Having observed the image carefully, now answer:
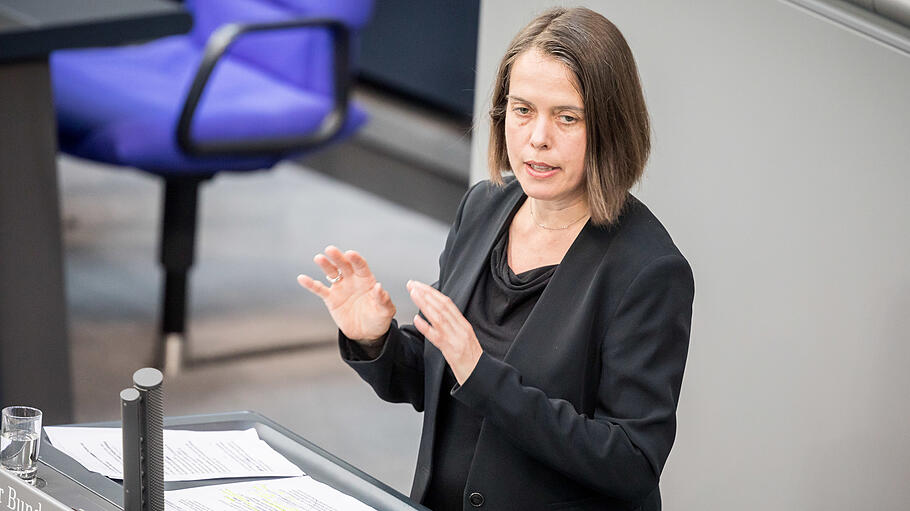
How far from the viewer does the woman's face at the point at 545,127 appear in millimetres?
1724

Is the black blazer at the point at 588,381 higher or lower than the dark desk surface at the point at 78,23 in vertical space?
higher

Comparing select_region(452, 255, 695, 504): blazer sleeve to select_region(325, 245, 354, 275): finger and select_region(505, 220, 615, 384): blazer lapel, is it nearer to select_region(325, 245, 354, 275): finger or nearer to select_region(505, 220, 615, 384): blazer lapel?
select_region(505, 220, 615, 384): blazer lapel

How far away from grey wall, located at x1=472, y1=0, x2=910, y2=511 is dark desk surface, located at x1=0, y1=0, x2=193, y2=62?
65.4 inches

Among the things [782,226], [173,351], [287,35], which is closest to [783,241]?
[782,226]

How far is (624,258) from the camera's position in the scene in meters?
1.76

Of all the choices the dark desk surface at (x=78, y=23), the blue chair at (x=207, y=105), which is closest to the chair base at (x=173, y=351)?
the blue chair at (x=207, y=105)

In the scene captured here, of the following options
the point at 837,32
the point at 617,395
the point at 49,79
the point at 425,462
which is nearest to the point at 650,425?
the point at 617,395

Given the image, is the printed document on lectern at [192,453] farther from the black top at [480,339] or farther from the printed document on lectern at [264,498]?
the black top at [480,339]

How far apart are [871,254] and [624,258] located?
0.55 m

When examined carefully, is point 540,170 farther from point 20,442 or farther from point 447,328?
point 20,442

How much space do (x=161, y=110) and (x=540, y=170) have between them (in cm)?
240

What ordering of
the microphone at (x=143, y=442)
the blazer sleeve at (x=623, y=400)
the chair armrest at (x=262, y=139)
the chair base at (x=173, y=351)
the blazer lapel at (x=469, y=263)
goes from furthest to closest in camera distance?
the chair base at (x=173, y=351) < the chair armrest at (x=262, y=139) < the blazer lapel at (x=469, y=263) < the blazer sleeve at (x=623, y=400) < the microphone at (x=143, y=442)

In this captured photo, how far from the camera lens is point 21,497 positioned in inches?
62.1

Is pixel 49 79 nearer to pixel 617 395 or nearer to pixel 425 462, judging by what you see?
pixel 425 462
